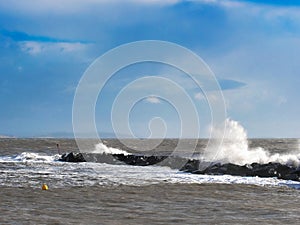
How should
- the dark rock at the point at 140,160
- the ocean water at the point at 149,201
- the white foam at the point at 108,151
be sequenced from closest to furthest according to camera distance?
the ocean water at the point at 149,201, the dark rock at the point at 140,160, the white foam at the point at 108,151

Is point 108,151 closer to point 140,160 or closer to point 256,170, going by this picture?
point 140,160

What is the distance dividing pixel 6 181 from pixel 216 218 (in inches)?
481

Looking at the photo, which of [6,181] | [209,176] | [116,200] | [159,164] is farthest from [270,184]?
[159,164]

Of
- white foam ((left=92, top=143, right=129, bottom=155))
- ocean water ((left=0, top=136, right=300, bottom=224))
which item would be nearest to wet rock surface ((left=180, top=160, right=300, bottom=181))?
ocean water ((left=0, top=136, right=300, bottom=224))

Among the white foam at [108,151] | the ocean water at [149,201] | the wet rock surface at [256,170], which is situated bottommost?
the ocean water at [149,201]

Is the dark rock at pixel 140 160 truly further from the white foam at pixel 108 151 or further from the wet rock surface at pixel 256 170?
the wet rock surface at pixel 256 170

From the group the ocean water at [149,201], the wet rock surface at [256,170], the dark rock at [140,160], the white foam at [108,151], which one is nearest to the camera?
the ocean water at [149,201]

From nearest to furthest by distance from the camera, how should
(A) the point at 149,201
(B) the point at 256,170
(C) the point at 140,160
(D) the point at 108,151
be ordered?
(A) the point at 149,201, (B) the point at 256,170, (C) the point at 140,160, (D) the point at 108,151

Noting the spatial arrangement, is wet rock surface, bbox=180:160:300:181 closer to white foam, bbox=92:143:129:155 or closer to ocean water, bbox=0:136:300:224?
ocean water, bbox=0:136:300:224

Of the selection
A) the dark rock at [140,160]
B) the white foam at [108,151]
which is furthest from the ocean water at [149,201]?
the white foam at [108,151]

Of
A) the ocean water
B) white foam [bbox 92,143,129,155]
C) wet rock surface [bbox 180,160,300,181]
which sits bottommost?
the ocean water

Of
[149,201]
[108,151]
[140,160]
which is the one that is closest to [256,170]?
[149,201]

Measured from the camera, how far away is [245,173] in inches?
1071

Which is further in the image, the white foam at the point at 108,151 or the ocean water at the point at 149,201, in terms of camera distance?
the white foam at the point at 108,151
